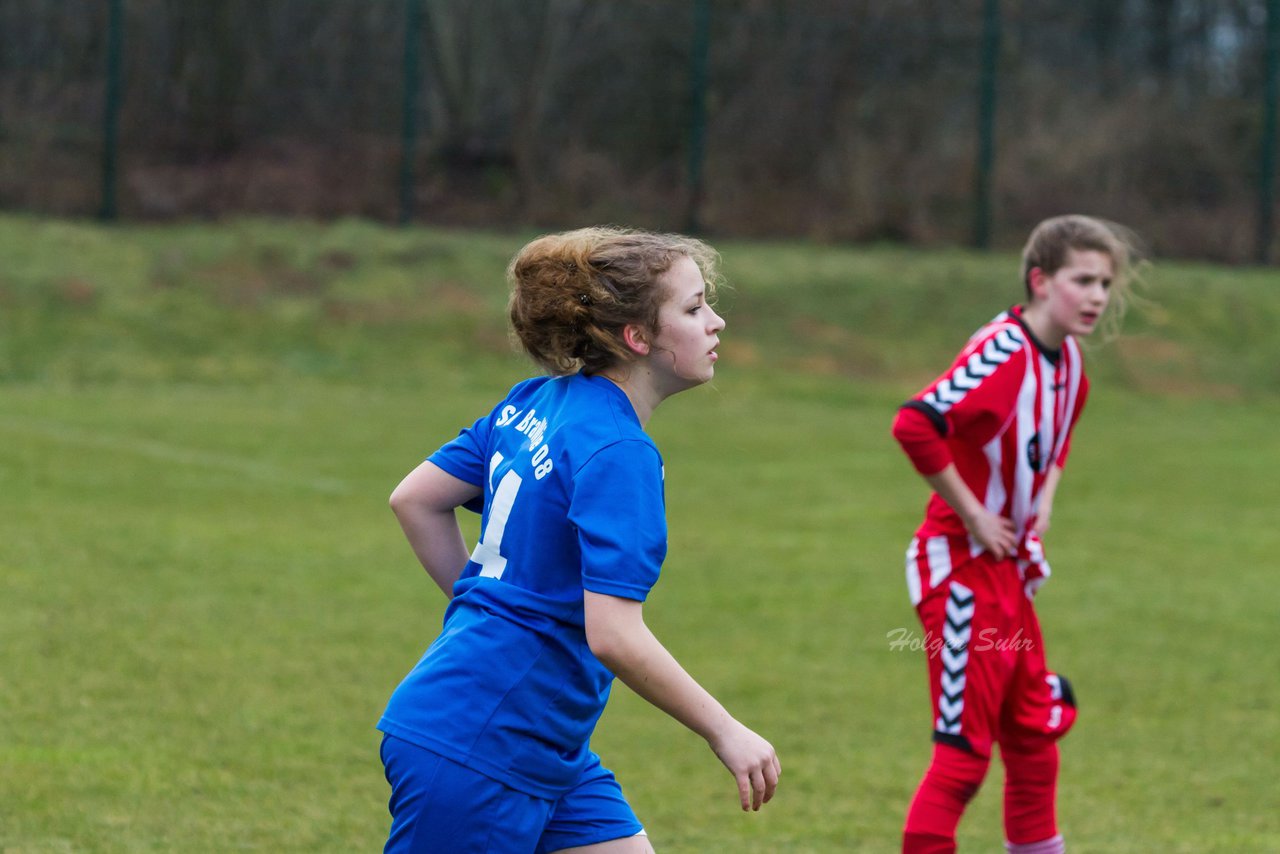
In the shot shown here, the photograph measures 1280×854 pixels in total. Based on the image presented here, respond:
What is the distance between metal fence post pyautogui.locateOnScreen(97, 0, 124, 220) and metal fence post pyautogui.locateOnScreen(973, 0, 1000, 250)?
1041 centimetres

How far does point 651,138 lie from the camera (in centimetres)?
2167

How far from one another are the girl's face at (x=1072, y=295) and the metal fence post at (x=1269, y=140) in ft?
62.1

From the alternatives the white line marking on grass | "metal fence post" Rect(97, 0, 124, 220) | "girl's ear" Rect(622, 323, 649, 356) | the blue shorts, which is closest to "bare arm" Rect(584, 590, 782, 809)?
the blue shorts

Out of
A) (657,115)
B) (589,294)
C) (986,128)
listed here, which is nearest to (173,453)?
(589,294)

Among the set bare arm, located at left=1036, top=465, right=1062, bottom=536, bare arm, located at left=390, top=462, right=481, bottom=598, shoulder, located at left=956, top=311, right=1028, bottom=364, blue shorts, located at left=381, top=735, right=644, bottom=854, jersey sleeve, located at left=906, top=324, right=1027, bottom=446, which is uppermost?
bare arm, located at left=390, top=462, right=481, bottom=598

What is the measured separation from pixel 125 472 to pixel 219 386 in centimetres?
460

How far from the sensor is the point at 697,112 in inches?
838

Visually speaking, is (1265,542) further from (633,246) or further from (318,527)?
(633,246)

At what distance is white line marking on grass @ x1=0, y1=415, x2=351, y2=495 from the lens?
437 inches

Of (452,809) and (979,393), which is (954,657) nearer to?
(979,393)

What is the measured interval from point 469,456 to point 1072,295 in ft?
6.57

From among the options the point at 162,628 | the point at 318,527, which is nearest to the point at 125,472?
the point at 318,527

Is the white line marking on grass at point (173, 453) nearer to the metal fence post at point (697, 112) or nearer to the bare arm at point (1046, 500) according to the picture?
the bare arm at point (1046, 500)
